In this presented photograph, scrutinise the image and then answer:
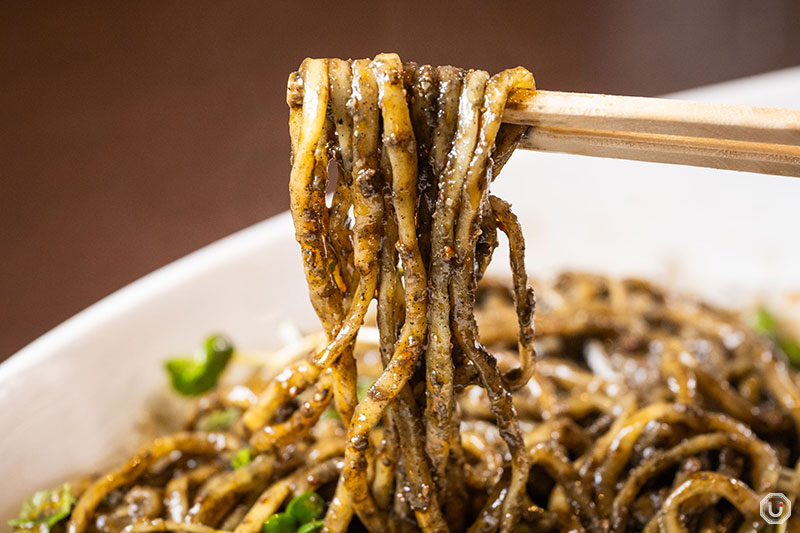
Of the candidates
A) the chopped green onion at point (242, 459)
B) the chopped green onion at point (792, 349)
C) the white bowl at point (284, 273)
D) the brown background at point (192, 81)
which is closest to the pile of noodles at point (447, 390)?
the chopped green onion at point (242, 459)

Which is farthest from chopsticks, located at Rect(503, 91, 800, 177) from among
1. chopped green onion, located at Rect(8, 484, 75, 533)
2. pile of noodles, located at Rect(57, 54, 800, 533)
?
chopped green onion, located at Rect(8, 484, 75, 533)

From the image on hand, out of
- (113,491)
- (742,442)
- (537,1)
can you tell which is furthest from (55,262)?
(537,1)

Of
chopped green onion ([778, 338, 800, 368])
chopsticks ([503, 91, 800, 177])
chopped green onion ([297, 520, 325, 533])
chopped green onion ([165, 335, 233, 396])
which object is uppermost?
chopsticks ([503, 91, 800, 177])

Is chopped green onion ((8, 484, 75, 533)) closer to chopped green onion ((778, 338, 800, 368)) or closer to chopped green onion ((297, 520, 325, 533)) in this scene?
chopped green onion ((297, 520, 325, 533))

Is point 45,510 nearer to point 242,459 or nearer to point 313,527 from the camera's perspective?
point 242,459

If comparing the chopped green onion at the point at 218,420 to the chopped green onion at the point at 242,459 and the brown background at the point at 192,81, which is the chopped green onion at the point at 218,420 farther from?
the brown background at the point at 192,81

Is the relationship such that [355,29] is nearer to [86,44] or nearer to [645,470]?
[86,44]

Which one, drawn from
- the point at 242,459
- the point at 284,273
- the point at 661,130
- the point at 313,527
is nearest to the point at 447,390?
the point at 313,527
